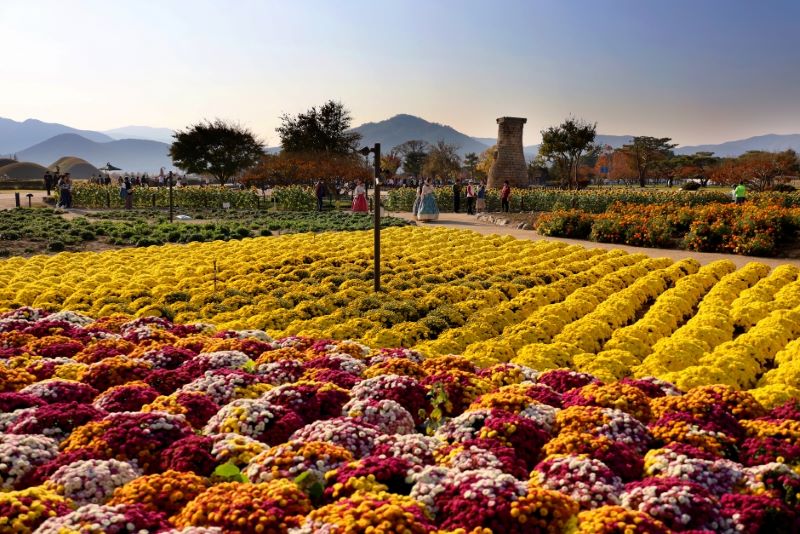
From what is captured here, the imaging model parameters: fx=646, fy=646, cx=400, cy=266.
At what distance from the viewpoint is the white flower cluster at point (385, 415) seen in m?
4.69

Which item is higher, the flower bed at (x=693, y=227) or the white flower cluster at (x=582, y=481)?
the flower bed at (x=693, y=227)

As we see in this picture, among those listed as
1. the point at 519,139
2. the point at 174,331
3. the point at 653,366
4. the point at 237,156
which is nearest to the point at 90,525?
the point at 174,331

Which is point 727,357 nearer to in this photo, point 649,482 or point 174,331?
point 649,482

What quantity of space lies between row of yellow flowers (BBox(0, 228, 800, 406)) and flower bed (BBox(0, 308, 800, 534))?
1.29 m

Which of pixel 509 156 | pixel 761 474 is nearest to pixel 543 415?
pixel 761 474

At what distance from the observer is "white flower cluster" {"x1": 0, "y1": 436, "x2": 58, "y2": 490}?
3785mm

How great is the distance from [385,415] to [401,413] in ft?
0.42

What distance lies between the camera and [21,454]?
3.91 m

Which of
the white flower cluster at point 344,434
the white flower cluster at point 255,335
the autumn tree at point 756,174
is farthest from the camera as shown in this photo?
the autumn tree at point 756,174

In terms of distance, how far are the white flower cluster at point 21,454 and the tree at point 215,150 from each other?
58.2 m

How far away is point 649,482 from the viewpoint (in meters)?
3.69

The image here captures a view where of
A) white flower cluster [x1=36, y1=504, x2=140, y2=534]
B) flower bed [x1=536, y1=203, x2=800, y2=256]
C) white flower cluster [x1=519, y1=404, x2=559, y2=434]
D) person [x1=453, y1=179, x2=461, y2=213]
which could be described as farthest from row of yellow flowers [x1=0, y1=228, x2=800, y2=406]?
person [x1=453, y1=179, x2=461, y2=213]

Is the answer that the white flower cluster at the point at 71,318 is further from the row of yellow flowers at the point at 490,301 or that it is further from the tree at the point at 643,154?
the tree at the point at 643,154

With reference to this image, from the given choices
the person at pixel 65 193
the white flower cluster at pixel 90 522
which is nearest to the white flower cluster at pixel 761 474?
the white flower cluster at pixel 90 522
